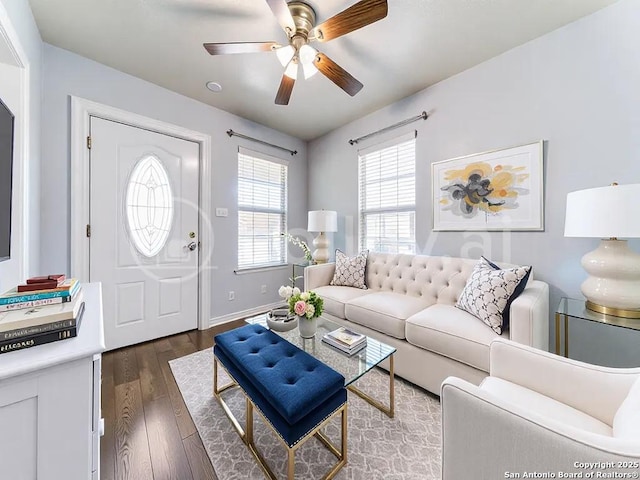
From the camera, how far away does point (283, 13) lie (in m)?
1.38

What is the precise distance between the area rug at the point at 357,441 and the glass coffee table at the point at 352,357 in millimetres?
67

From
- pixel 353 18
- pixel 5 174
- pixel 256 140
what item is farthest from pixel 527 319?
pixel 256 140

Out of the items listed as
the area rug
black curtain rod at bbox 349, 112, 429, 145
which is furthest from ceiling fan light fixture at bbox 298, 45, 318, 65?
the area rug

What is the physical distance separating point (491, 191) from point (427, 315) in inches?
50.6

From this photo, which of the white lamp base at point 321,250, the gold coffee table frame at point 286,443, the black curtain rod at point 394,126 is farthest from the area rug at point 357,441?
the black curtain rod at point 394,126

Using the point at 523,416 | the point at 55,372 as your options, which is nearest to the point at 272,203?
Result: the point at 55,372

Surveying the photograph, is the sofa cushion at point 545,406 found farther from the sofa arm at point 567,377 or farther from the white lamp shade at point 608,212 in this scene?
the white lamp shade at point 608,212

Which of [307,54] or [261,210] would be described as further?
A: [261,210]

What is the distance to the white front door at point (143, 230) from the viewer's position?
2256 mm

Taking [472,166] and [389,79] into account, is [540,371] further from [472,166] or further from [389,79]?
[389,79]

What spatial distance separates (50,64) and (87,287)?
1.95 m

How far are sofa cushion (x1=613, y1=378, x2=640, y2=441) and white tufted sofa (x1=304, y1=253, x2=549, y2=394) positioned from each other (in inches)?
28.3

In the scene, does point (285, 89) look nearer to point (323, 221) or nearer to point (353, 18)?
point (353, 18)

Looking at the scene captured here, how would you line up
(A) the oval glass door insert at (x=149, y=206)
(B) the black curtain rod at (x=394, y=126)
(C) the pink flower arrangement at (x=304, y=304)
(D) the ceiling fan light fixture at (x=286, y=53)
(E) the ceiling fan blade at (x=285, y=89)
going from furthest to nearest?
1. (B) the black curtain rod at (x=394, y=126)
2. (A) the oval glass door insert at (x=149, y=206)
3. (E) the ceiling fan blade at (x=285, y=89)
4. (D) the ceiling fan light fixture at (x=286, y=53)
5. (C) the pink flower arrangement at (x=304, y=304)
